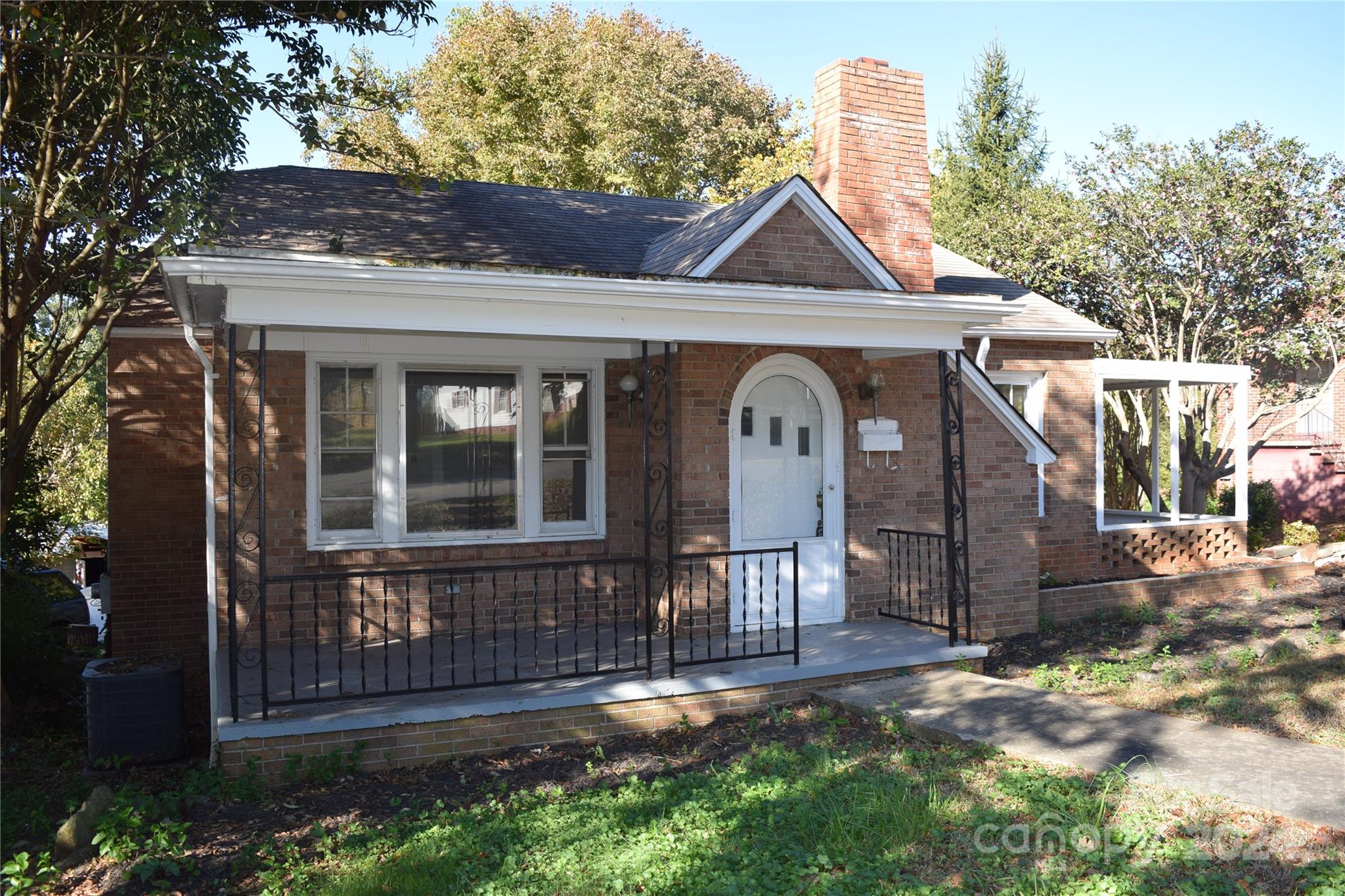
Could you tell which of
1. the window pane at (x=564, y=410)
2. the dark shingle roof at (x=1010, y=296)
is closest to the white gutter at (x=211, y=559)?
the window pane at (x=564, y=410)

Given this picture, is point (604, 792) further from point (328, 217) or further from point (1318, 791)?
point (328, 217)

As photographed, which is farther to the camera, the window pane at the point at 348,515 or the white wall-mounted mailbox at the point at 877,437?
the white wall-mounted mailbox at the point at 877,437

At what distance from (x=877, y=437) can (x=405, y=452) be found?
4.38 metres

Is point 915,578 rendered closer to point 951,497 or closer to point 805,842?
point 951,497

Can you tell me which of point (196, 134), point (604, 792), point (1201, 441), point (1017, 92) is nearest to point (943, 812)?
point (604, 792)

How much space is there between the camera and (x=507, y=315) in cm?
673

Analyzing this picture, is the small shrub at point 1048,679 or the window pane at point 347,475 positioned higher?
the window pane at point 347,475

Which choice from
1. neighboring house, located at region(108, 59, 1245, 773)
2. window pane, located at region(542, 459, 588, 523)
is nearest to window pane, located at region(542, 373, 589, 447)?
neighboring house, located at region(108, 59, 1245, 773)

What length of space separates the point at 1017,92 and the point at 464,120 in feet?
50.7

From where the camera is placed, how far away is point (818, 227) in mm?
9055

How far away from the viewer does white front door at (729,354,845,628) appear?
879 centimetres

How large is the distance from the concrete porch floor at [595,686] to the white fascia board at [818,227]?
3.22 metres

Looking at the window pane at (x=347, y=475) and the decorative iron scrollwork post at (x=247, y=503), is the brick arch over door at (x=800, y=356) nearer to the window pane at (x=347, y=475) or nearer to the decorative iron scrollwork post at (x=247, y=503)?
the window pane at (x=347, y=475)

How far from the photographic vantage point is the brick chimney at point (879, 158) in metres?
9.47
